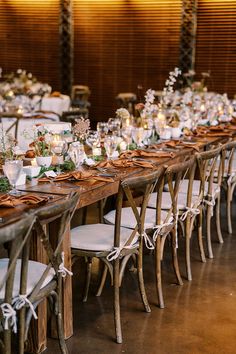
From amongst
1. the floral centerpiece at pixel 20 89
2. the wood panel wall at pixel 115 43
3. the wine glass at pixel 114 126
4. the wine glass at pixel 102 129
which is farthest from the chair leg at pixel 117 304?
the wood panel wall at pixel 115 43

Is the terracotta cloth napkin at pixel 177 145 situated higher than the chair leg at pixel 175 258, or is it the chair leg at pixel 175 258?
the terracotta cloth napkin at pixel 177 145

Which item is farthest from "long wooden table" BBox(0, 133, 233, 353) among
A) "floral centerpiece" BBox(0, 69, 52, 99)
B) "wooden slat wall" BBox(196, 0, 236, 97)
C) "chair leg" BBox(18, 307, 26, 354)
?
"wooden slat wall" BBox(196, 0, 236, 97)

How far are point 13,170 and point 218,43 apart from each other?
326 inches

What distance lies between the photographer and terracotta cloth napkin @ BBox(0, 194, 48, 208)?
2664 mm

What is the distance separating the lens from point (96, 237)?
3258 mm

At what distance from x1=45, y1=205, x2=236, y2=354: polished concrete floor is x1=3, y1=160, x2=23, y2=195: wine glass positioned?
0.89 m

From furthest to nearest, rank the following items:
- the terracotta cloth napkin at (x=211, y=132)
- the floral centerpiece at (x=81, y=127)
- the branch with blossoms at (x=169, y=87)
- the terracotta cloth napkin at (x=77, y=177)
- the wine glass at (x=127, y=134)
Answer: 1. the terracotta cloth napkin at (x=211, y=132)
2. the branch with blossoms at (x=169, y=87)
3. the wine glass at (x=127, y=134)
4. the floral centerpiece at (x=81, y=127)
5. the terracotta cloth napkin at (x=77, y=177)

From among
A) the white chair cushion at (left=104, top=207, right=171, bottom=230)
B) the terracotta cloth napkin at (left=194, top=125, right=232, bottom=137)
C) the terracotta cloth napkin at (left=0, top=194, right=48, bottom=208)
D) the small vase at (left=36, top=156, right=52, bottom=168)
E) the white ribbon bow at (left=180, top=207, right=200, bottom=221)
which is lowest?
the white ribbon bow at (left=180, top=207, right=200, bottom=221)

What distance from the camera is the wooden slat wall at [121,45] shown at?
35.6ft

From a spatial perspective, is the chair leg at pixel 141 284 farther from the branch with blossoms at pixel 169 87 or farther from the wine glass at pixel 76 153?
the branch with blossoms at pixel 169 87

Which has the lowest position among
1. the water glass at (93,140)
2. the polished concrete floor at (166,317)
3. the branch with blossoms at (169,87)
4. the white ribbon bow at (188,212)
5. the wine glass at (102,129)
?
the polished concrete floor at (166,317)

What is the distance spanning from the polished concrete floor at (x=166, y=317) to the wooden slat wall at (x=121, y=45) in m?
7.30

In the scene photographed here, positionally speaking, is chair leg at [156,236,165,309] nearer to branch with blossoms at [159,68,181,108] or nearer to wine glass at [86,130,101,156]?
wine glass at [86,130,101,156]

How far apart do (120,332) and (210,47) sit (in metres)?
8.31
